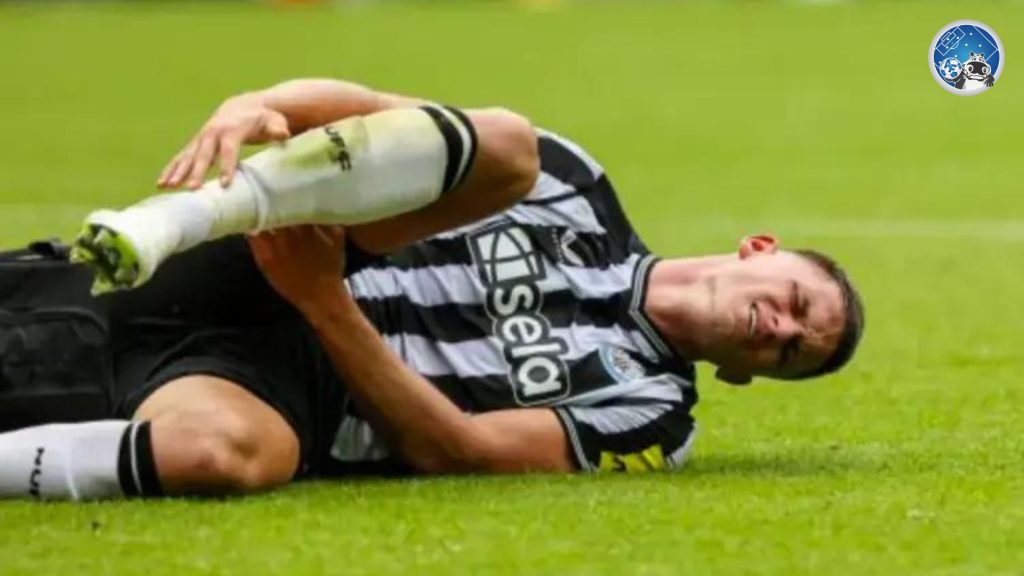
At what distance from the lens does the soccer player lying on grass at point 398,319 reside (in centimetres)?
460

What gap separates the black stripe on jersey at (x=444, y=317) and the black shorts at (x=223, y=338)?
16 centimetres

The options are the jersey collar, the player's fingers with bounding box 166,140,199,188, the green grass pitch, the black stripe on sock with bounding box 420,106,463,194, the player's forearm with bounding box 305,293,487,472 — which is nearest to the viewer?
the green grass pitch

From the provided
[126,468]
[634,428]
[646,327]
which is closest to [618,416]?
[634,428]

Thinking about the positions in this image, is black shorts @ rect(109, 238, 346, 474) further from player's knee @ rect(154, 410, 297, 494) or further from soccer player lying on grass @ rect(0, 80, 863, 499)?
player's knee @ rect(154, 410, 297, 494)

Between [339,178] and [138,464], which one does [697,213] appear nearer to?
[339,178]

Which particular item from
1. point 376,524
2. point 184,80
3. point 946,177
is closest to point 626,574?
point 376,524

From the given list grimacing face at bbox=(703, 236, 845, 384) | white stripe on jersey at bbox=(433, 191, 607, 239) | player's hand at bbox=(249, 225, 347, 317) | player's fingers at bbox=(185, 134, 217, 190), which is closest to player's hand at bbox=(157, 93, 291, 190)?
player's fingers at bbox=(185, 134, 217, 190)

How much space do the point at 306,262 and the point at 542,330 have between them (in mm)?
492

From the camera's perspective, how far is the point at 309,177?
4.57 metres

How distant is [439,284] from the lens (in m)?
5.04

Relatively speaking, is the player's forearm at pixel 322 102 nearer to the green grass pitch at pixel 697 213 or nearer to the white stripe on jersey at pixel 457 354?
the white stripe on jersey at pixel 457 354

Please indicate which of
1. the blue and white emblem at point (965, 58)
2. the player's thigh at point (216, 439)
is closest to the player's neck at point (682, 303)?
the player's thigh at point (216, 439)

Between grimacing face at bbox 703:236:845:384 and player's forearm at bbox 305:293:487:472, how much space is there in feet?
1.65

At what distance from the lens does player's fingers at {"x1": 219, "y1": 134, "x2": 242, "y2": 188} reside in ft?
14.8
